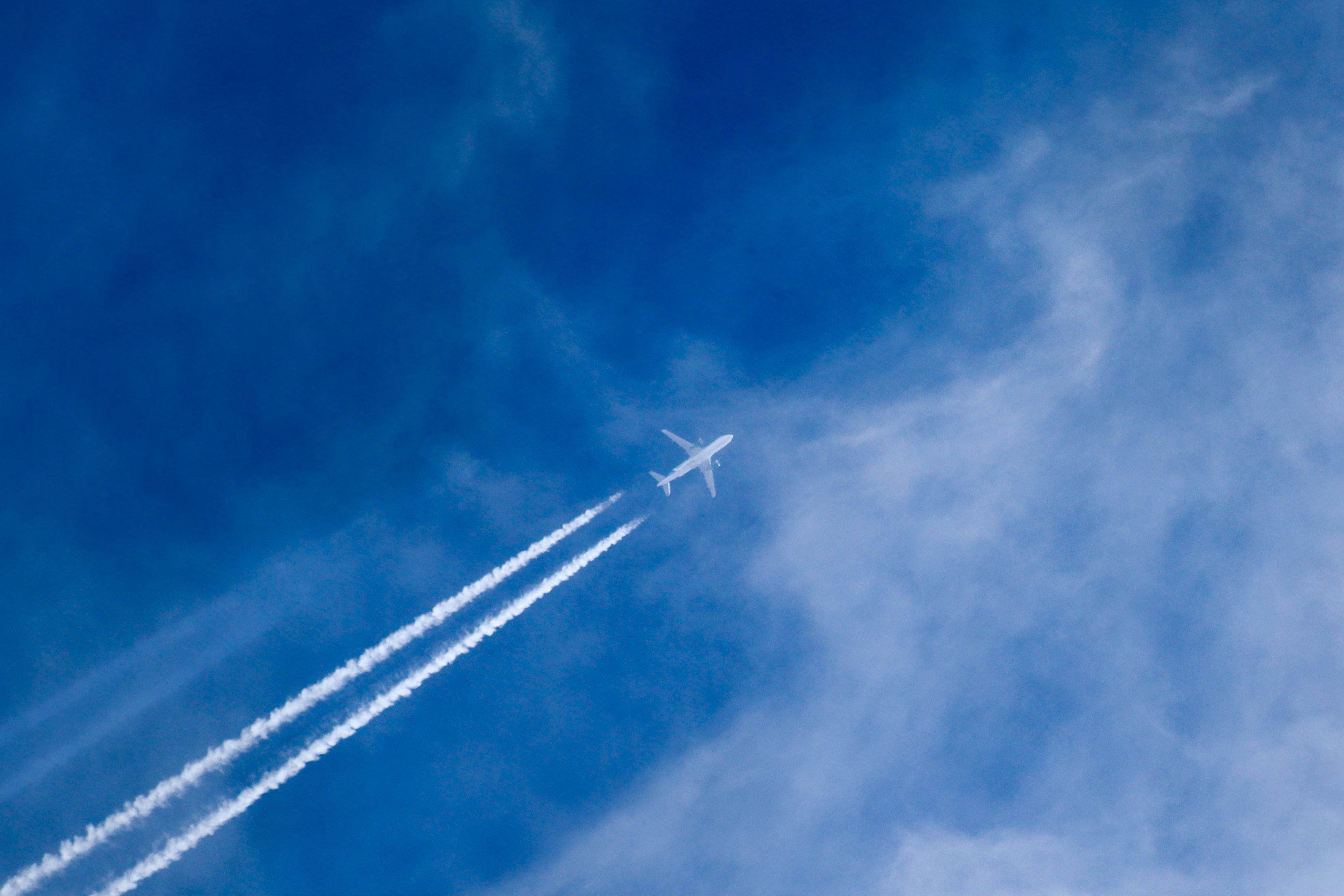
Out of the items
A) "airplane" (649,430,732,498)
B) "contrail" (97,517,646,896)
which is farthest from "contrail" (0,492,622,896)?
"airplane" (649,430,732,498)

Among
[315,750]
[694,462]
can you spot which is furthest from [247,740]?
[694,462]

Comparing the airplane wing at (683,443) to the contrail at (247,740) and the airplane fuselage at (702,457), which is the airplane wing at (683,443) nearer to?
the airplane fuselage at (702,457)

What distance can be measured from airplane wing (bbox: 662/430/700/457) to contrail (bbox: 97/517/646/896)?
65.3 ft

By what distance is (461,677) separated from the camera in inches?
4301

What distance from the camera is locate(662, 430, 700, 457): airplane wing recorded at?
110 m

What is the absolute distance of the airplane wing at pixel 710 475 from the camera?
114062 millimetres

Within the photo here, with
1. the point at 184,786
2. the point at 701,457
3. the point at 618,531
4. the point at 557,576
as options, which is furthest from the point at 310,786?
the point at 701,457

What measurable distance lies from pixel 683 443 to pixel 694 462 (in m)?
2.55

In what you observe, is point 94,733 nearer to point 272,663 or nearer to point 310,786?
point 272,663

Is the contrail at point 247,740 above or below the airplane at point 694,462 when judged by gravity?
below

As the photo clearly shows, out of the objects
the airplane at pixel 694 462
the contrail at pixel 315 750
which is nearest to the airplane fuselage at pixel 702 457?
the airplane at pixel 694 462

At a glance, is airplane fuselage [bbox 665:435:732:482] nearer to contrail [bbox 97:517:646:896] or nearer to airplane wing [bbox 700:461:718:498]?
airplane wing [bbox 700:461:718:498]

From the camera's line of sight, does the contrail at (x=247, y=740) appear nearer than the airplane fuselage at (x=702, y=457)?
Yes

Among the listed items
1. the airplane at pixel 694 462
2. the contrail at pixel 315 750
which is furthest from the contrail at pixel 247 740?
the airplane at pixel 694 462
